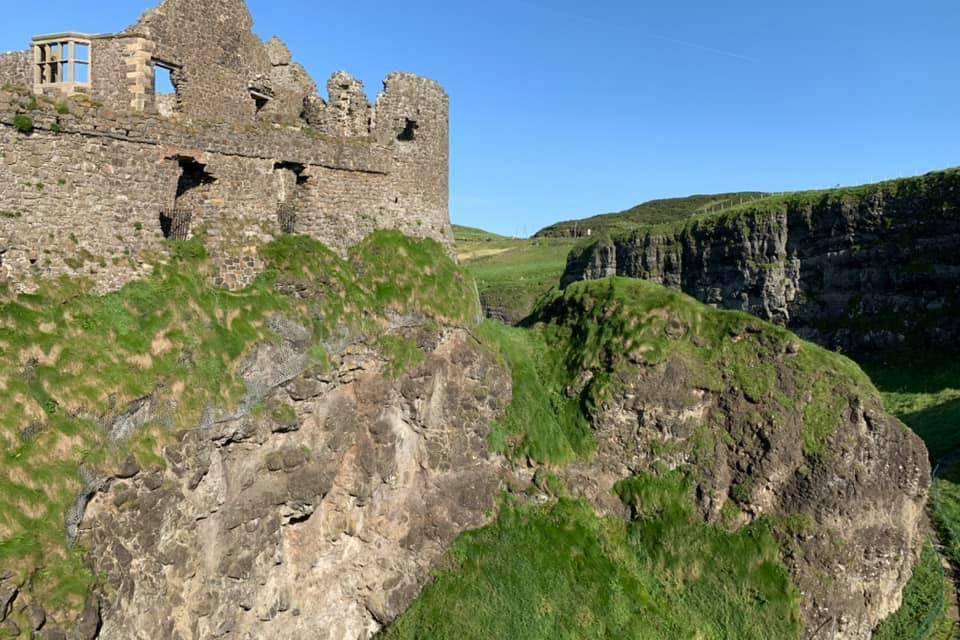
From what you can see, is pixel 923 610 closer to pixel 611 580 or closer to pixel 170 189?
pixel 611 580

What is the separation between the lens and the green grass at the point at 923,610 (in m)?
21.1

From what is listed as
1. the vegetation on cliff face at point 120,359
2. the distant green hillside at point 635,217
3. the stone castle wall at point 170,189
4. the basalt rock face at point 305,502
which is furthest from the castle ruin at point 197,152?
the distant green hillside at point 635,217

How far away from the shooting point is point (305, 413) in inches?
676

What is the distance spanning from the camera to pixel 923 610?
22.1 meters

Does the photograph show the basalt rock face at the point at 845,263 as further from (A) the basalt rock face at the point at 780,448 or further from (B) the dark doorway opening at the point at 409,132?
(B) the dark doorway opening at the point at 409,132

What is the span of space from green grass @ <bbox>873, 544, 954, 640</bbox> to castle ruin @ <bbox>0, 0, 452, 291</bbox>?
53.2 feet

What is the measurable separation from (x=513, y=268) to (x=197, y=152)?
233 feet

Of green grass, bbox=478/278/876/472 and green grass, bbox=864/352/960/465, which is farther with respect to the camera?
green grass, bbox=864/352/960/465

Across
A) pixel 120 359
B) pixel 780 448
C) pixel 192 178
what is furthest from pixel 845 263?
pixel 120 359

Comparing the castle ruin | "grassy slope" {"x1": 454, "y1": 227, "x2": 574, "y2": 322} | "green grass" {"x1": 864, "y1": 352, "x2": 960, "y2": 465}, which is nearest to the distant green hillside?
"grassy slope" {"x1": 454, "y1": 227, "x2": 574, "y2": 322}

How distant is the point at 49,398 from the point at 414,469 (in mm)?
Result: 8556

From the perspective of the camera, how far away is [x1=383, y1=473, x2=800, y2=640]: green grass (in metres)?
18.2

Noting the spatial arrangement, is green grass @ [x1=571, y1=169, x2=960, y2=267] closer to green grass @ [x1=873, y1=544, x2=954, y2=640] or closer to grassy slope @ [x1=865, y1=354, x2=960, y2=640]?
grassy slope @ [x1=865, y1=354, x2=960, y2=640]

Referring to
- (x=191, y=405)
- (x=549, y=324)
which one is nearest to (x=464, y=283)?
(x=549, y=324)
